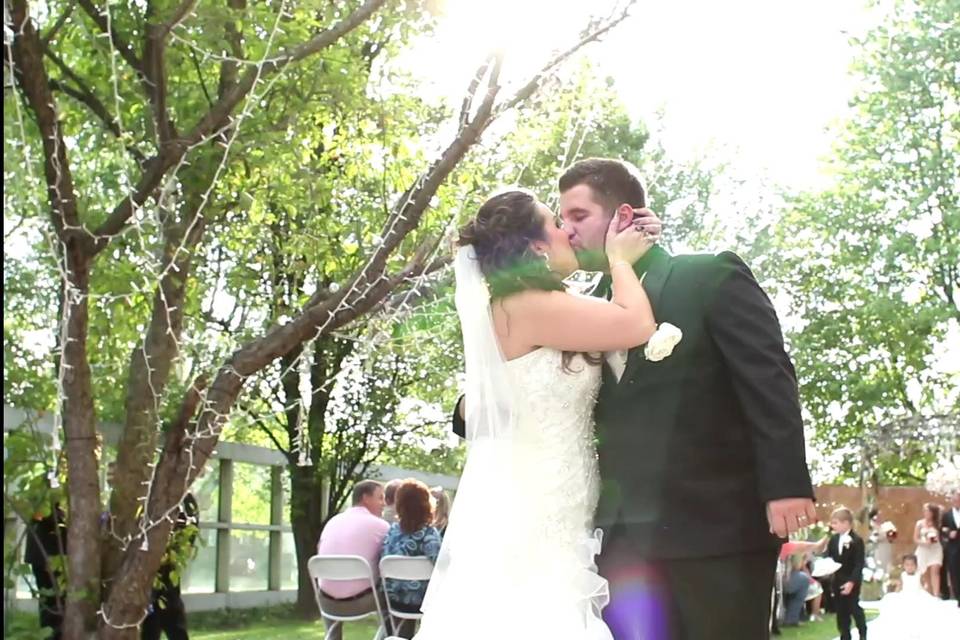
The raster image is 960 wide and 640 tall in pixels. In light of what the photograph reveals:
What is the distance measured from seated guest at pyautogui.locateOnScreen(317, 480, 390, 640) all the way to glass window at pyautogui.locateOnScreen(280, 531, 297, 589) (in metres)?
13.9

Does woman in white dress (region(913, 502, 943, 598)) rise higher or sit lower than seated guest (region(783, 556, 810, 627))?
higher

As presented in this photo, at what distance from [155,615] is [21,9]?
5431 millimetres

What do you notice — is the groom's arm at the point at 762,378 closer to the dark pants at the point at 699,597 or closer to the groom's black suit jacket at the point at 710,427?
the groom's black suit jacket at the point at 710,427

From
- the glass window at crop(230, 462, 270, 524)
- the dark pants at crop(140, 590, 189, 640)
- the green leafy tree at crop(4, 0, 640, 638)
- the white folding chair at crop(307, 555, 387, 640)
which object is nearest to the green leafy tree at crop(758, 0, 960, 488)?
the glass window at crop(230, 462, 270, 524)

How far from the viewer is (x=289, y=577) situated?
2467cm

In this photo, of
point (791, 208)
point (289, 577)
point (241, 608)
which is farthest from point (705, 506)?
point (791, 208)

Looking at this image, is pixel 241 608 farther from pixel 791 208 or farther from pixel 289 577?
pixel 791 208

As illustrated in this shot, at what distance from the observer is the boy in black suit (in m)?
14.3

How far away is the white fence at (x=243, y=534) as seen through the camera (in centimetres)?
2053

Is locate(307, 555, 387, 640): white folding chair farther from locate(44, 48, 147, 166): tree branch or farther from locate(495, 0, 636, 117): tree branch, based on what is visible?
locate(495, 0, 636, 117): tree branch

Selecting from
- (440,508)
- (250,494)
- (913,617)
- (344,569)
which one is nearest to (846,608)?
(913,617)

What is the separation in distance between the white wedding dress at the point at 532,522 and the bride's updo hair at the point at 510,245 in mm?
216

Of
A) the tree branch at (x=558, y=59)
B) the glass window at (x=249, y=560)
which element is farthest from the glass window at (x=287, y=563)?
the tree branch at (x=558, y=59)

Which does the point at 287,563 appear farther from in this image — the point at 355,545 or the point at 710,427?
the point at 710,427
